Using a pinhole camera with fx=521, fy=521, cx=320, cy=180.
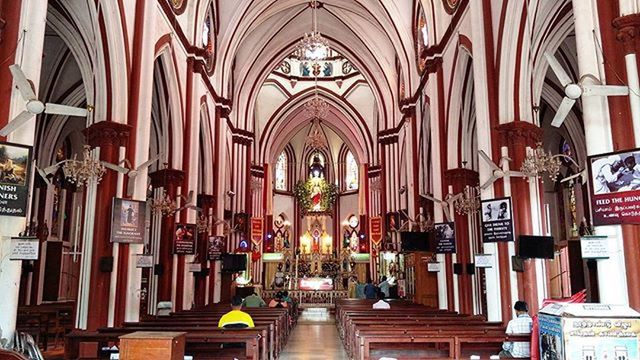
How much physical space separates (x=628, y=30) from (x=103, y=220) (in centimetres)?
983

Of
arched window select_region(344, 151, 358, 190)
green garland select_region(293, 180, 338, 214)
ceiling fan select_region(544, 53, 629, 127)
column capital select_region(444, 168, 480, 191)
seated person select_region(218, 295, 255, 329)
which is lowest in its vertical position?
seated person select_region(218, 295, 255, 329)

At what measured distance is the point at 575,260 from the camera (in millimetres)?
18891

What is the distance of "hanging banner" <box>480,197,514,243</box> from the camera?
10.7 meters

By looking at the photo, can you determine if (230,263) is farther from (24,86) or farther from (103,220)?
(24,86)

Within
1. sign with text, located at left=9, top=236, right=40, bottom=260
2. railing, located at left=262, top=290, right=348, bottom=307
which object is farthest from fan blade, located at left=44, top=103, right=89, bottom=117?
railing, located at left=262, top=290, right=348, bottom=307

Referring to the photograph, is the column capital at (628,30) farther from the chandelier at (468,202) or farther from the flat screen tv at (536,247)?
the chandelier at (468,202)

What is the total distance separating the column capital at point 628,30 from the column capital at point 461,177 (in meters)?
9.17

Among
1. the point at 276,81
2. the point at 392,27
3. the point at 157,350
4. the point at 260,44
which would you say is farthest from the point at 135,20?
the point at 276,81

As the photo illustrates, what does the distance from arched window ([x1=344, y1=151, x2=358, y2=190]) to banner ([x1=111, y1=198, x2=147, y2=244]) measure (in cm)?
3234

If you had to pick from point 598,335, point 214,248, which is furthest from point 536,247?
point 214,248

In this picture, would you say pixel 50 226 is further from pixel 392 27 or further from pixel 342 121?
pixel 342 121

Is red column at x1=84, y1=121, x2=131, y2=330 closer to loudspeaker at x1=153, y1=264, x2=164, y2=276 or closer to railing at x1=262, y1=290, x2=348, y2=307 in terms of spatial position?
loudspeaker at x1=153, y1=264, x2=164, y2=276

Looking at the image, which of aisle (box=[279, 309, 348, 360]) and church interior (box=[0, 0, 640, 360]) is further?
aisle (box=[279, 309, 348, 360])

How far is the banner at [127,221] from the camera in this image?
422 inches
